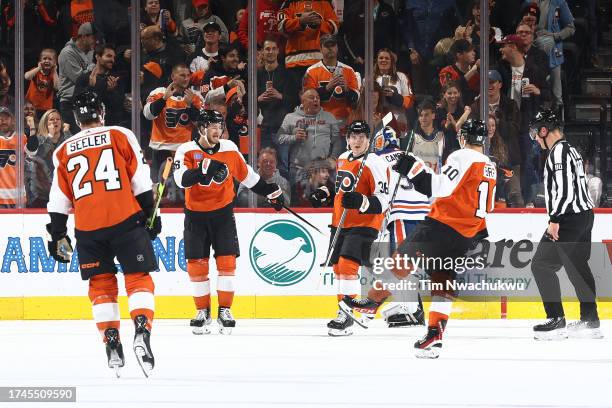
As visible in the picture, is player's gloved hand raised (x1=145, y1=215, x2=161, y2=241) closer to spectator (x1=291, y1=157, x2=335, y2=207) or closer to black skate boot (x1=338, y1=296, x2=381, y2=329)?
black skate boot (x1=338, y1=296, x2=381, y2=329)

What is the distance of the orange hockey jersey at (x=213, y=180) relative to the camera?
788 cm

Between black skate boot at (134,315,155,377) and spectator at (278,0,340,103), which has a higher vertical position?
spectator at (278,0,340,103)

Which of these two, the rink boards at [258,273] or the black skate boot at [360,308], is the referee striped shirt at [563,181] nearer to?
the black skate boot at [360,308]

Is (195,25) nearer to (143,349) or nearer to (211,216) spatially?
(211,216)

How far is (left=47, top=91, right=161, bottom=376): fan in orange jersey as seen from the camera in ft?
18.7

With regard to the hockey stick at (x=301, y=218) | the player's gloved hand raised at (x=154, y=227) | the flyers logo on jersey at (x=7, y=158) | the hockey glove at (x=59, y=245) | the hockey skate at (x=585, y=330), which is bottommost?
the hockey skate at (x=585, y=330)

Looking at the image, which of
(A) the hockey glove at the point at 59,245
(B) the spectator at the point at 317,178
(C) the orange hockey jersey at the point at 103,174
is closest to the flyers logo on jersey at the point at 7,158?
(B) the spectator at the point at 317,178

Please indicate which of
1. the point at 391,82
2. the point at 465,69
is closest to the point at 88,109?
the point at 391,82

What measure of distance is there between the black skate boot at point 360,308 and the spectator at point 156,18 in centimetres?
271

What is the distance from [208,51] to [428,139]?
1.76 meters

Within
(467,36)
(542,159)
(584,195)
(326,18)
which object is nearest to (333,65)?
(326,18)

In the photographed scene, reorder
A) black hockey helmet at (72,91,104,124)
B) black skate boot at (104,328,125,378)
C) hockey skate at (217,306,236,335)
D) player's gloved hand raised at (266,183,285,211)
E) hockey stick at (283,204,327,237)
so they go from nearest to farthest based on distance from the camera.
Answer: black skate boot at (104,328,125,378), black hockey helmet at (72,91,104,124), hockey skate at (217,306,236,335), player's gloved hand raised at (266,183,285,211), hockey stick at (283,204,327,237)

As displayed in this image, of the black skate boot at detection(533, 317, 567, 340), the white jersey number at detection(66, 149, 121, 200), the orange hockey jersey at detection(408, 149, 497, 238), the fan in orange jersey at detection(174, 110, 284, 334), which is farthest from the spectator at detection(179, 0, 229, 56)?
the white jersey number at detection(66, 149, 121, 200)

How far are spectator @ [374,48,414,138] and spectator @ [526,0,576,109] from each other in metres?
1.05
